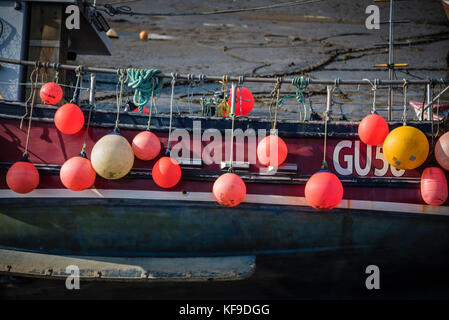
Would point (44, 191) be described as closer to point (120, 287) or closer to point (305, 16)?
point (120, 287)

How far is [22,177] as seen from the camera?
170 inches

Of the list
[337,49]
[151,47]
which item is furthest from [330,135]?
[151,47]

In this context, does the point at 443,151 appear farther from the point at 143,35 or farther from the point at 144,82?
the point at 143,35

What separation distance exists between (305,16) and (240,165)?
13.6 meters

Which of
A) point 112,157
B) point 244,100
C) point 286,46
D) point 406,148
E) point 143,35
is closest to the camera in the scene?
point 406,148

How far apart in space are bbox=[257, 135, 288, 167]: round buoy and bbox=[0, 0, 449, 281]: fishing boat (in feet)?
0.86

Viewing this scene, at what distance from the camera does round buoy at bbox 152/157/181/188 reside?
14.2 feet

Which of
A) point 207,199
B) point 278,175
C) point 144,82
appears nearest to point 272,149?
point 278,175

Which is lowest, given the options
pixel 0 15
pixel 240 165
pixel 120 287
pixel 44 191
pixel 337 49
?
pixel 120 287

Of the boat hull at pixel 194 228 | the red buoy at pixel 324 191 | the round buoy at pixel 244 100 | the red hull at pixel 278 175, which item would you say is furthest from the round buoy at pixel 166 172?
the red buoy at pixel 324 191

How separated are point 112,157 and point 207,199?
1.12m

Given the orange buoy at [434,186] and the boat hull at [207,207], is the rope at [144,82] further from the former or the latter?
the orange buoy at [434,186]
